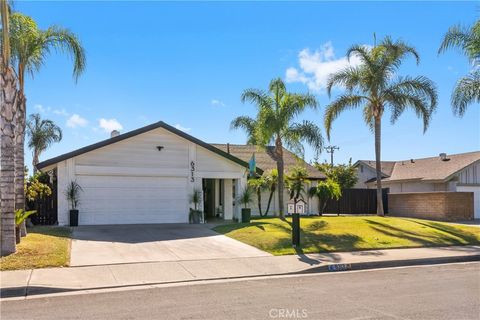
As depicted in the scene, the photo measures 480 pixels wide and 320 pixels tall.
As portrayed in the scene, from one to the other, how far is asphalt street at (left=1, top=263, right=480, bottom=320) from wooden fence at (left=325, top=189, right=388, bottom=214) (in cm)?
1875

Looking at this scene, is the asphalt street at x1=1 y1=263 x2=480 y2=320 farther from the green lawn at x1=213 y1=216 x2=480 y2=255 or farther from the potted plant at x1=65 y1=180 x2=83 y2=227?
the potted plant at x1=65 y1=180 x2=83 y2=227

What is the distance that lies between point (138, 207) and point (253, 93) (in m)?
7.25

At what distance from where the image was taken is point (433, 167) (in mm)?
35000

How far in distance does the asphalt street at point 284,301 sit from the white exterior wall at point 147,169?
11.4 meters

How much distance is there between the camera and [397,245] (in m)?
15.0

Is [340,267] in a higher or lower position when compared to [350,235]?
lower

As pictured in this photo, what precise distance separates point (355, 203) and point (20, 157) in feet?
67.3

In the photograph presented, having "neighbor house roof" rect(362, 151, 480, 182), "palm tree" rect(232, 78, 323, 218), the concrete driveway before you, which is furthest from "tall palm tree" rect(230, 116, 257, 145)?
"neighbor house roof" rect(362, 151, 480, 182)

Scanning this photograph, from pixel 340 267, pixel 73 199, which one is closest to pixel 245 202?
pixel 73 199

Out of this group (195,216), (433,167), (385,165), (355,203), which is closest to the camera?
(195,216)

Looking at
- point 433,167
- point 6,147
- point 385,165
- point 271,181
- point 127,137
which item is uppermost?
point 127,137

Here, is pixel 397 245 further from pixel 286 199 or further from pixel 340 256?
pixel 286 199

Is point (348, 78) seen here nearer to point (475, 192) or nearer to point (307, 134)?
point (307, 134)

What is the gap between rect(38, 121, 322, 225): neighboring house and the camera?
762 inches
